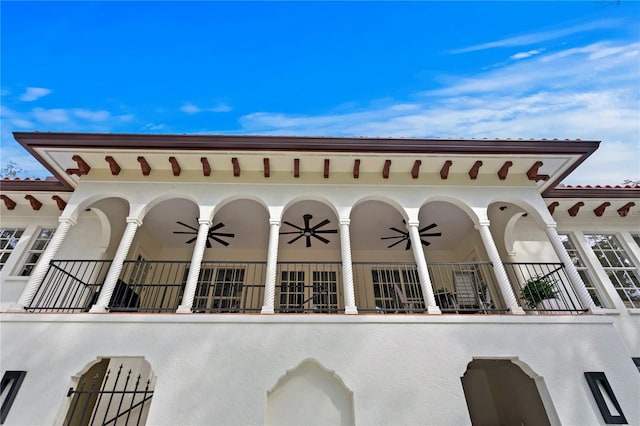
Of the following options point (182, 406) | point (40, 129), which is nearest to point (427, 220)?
point (182, 406)

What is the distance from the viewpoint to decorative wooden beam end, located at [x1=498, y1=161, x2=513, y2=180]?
573 cm

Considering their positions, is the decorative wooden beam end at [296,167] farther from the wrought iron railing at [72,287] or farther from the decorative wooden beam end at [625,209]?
the decorative wooden beam end at [625,209]

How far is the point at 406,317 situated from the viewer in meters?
4.45

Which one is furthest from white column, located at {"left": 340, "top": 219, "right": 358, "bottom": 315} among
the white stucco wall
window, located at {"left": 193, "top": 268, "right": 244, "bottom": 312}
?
window, located at {"left": 193, "top": 268, "right": 244, "bottom": 312}

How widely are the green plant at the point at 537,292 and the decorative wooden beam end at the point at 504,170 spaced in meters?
2.11

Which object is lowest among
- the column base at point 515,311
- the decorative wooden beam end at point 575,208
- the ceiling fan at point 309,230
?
the column base at point 515,311

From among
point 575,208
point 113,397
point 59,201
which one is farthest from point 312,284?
point 575,208

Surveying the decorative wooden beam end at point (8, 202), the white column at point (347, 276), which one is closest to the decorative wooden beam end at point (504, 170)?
the white column at point (347, 276)

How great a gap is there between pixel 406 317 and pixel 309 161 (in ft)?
11.1

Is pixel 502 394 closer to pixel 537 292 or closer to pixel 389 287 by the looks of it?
pixel 537 292

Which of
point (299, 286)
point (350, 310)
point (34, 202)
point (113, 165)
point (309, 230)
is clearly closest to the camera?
point (350, 310)

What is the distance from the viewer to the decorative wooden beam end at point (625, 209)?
21.8 ft

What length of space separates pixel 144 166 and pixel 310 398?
5.20 m

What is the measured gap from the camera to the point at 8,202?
21.3ft
